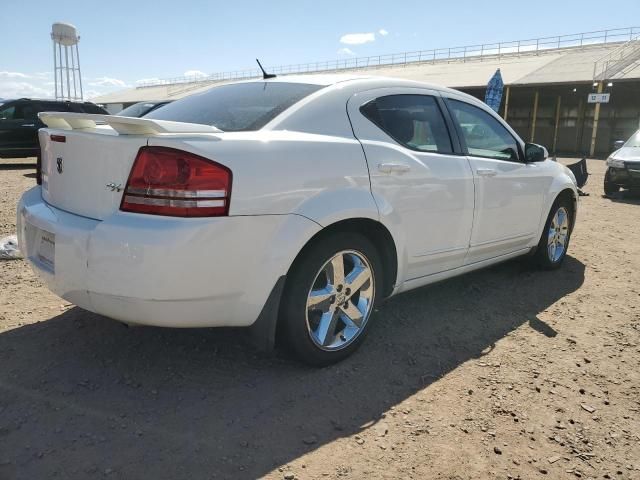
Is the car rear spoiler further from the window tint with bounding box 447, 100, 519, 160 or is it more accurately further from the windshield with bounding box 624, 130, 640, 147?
the windshield with bounding box 624, 130, 640, 147

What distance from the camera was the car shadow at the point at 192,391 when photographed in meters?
2.17

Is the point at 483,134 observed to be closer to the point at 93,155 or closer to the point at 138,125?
the point at 138,125

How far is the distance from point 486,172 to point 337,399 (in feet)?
6.60

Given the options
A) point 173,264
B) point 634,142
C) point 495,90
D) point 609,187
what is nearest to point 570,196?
point 173,264

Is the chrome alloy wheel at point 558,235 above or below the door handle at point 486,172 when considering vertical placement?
below

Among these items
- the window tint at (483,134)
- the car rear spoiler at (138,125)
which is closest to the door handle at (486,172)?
the window tint at (483,134)

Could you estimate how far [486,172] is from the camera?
373cm

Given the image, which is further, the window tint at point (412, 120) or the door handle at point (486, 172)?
the door handle at point (486, 172)

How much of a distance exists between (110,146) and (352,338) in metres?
1.66

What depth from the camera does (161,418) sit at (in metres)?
2.43

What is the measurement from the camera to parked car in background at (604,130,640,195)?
10.2 meters

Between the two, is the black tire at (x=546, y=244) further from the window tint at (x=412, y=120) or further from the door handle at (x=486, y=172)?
the window tint at (x=412, y=120)

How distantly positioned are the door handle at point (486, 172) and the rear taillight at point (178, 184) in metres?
2.04

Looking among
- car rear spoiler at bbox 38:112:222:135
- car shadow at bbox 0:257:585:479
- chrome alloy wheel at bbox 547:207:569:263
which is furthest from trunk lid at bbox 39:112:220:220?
chrome alloy wheel at bbox 547:207:569:263
